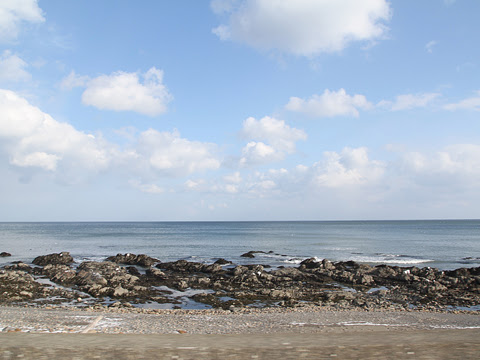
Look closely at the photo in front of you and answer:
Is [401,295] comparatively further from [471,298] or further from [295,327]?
[295,327]

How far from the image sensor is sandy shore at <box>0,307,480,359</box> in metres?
5.22

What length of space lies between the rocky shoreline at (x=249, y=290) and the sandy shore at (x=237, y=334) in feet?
7.45

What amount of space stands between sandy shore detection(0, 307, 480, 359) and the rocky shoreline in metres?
2.27

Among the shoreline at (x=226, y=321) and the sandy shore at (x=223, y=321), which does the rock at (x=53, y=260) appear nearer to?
the shoreline at (x=226, y=321)

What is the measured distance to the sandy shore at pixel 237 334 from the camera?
5.22 meters

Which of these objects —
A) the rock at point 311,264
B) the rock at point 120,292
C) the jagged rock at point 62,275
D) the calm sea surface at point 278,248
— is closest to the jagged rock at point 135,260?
the calm sea surface at point 278,248

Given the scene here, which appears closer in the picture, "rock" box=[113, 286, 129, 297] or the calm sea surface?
"rock" box=[113, 286, 129, 297]

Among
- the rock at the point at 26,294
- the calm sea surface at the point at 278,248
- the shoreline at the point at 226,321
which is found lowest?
the calm sea surface at the point at 278,248

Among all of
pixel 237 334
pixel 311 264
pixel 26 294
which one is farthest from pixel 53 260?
pixel 237 334

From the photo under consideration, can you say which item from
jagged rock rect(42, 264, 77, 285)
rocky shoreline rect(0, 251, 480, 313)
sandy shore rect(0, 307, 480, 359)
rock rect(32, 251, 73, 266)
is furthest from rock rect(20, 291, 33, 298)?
rock rect(32, 251, 73, 266)

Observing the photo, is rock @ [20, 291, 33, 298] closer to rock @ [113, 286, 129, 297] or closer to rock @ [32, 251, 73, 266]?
rock @ [113, 286, 129, 297]

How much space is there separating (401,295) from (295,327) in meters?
12.5

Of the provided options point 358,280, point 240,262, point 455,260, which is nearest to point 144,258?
point 240,262

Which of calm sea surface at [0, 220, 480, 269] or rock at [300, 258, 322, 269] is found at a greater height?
rock at [300, 258, 322, 269]
